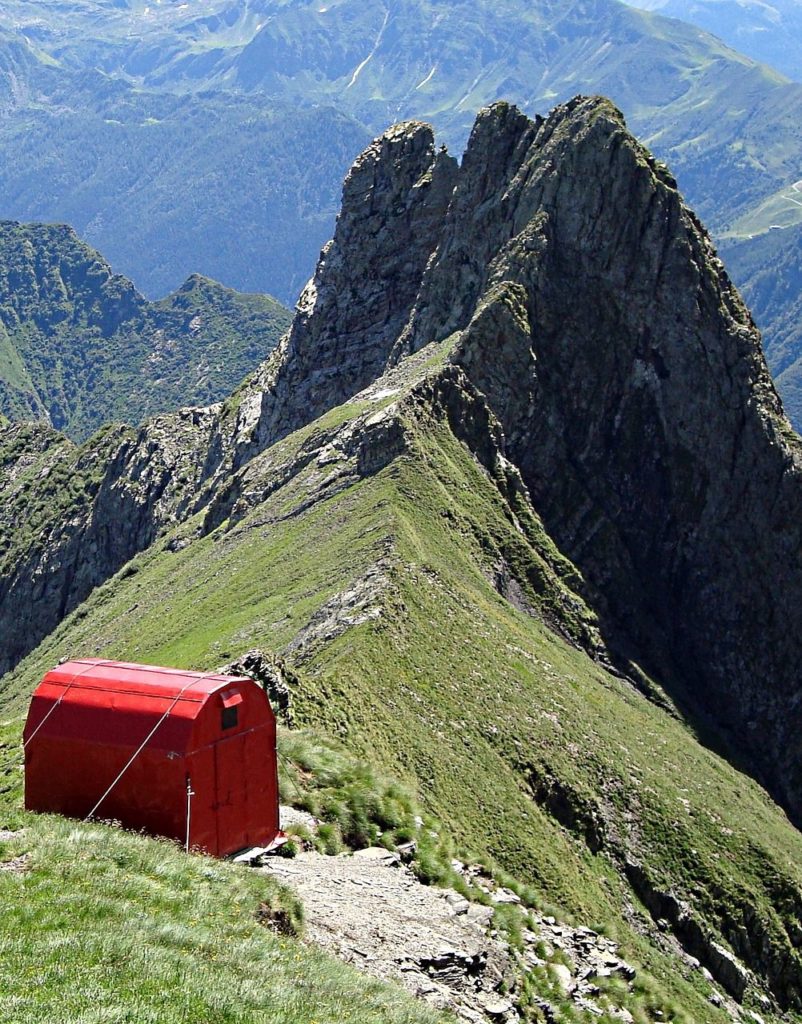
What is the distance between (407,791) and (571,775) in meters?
18.9

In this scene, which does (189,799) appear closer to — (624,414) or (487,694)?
(487,694)

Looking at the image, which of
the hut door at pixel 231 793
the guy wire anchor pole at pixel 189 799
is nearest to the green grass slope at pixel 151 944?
the guy wire anchor pole at pixel 189 799

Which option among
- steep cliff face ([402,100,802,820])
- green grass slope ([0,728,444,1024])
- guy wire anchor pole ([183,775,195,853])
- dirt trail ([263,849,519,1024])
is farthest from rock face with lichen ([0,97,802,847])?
green grass slope ([0,728,444,1024])

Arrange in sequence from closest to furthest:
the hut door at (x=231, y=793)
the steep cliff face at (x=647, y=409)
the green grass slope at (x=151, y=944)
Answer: the green grass slope at (x=151, y=944), the hut door at (x=231, y=793), the steep cliff face at (x=647, y=409)

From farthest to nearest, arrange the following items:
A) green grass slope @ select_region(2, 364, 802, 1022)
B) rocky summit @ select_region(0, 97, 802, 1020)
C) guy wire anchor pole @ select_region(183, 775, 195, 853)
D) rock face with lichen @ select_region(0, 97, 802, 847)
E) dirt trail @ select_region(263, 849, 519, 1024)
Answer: rock face with lichen @ select_region(0, 97, 802, 847)
rocky summit @ select_region(0, 97, 802, 1020)
green grass slope @ select_region(2, 364, 802, 1022)
guy wire anchor pole @ select_region(183, 775, 195, 853)
dirt trail @ select_region(263, 849, 519, 1024)

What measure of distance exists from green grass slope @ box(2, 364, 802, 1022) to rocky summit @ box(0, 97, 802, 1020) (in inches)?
8.1

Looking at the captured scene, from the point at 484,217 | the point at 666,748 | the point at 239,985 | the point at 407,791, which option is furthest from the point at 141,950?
the point at 484,217

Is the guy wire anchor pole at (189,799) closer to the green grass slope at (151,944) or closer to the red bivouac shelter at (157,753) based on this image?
the red bivouac shelter at (157,753)

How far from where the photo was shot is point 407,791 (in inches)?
1471

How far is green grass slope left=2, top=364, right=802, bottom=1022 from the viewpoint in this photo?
155 feet

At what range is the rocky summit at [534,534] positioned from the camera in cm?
5350

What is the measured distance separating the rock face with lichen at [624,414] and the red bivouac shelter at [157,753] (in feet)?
169

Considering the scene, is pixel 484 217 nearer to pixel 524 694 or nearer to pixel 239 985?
pixel 524 694

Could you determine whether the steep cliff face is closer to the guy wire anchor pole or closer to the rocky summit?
the rocky summit
